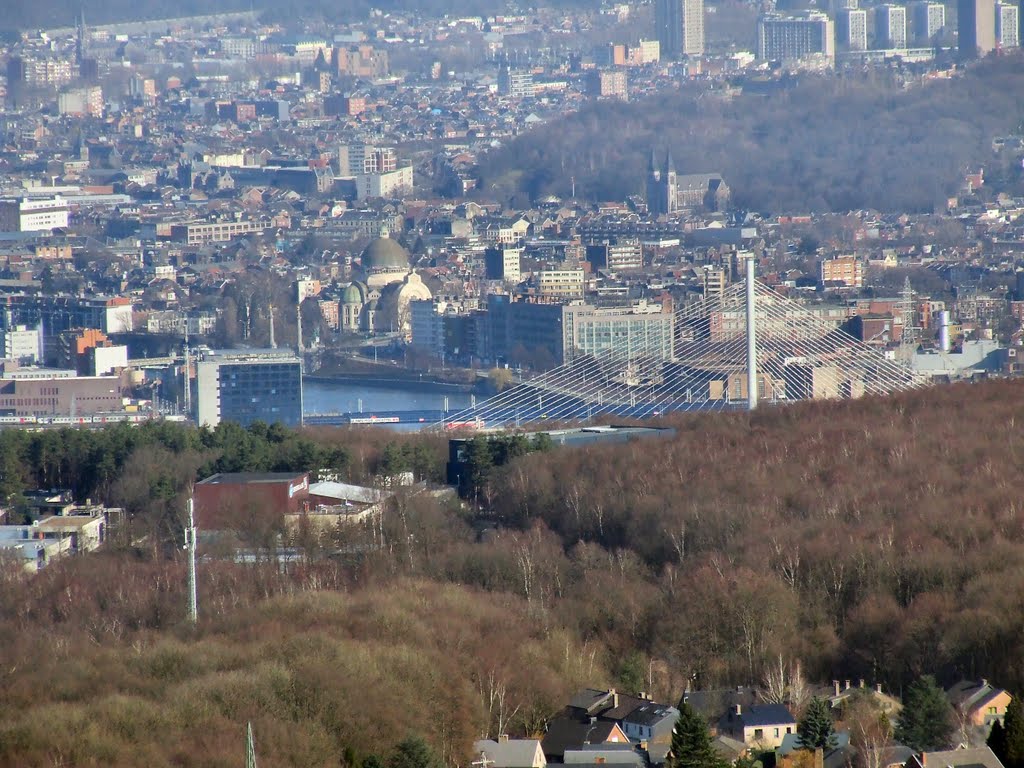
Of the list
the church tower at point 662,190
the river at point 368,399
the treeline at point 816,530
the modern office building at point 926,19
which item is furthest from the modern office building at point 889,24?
the treeline at point 816,530

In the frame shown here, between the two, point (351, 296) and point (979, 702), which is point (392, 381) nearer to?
point (351, 296)

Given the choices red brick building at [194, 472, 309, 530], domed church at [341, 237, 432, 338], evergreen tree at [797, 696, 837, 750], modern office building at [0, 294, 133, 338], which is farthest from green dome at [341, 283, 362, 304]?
evergreen tree at [797, 696, 837, 750]

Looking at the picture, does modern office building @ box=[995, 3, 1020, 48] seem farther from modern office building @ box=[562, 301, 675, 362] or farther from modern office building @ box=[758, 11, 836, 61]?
modern office building @ box=[562, 301, 675, 362]

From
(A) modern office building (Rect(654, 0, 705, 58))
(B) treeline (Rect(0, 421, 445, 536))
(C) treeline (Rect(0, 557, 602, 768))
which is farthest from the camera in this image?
(A) modern office building (Rect(654, 0, 705, 58))

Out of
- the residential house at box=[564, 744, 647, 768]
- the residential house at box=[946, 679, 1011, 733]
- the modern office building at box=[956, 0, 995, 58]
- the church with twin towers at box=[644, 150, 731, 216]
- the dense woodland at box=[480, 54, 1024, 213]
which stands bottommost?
the residential house at box=[564, 744, 647, 768]

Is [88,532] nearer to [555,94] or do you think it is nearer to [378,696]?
[378,696]

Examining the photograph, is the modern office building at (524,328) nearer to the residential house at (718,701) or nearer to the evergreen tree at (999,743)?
the residential house at (718,701)
